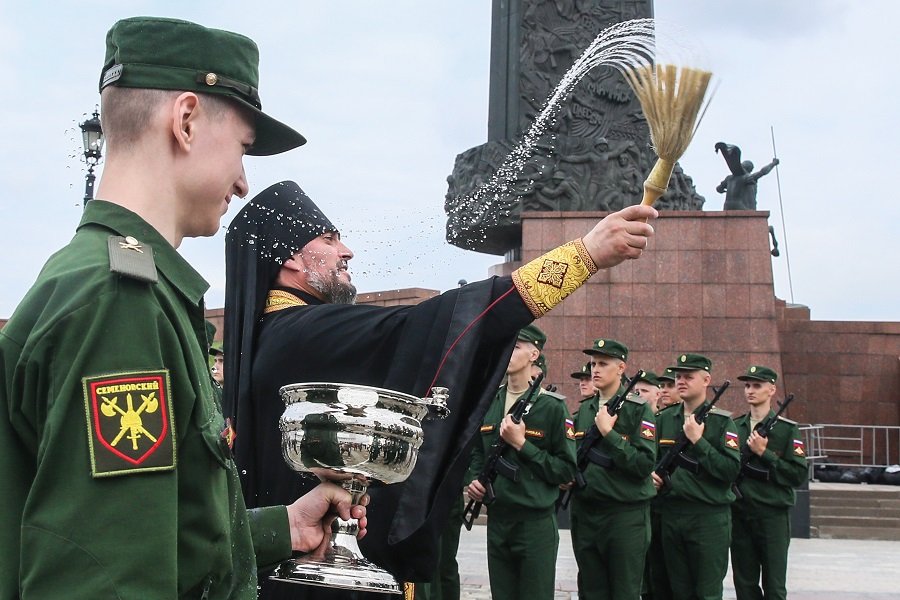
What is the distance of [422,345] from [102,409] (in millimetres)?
1894

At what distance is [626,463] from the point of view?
7895mm

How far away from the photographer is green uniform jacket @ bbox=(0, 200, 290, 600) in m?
1.40

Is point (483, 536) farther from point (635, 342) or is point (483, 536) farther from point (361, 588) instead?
point (361, 588)

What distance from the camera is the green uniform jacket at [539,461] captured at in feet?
23.9

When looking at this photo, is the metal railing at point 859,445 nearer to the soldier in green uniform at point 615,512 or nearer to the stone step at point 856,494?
the stone step at point 856,494

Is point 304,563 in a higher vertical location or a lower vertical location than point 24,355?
lower

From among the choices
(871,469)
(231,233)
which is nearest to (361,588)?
(231,233)

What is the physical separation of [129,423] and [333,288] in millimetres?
2248

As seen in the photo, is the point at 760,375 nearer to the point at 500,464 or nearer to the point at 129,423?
the point at 500,464

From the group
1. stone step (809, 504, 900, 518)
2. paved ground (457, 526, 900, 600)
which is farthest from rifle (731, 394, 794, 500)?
stone step (809, 504, 900, 518)

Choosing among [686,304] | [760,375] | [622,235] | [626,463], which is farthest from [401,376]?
[686,304]

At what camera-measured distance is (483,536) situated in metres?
14.2

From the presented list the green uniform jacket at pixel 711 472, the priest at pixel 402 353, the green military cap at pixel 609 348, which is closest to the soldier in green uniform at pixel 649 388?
the green uniform jacket at pixel 711 472

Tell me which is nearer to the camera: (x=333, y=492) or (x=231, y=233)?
(x=333, y=492)
